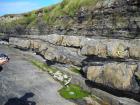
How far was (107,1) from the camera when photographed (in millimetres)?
32938

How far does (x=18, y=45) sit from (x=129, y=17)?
39.9m

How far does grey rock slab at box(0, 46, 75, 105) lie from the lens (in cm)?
2986

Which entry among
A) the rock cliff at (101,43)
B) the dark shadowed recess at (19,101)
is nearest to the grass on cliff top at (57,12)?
the rock cliff at (101,43)

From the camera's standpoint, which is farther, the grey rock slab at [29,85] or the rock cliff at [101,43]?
the grey rock slab at [29,85]

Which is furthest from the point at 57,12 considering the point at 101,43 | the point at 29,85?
the point at 29,85

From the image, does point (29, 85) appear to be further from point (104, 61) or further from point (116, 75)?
point (116, 75)

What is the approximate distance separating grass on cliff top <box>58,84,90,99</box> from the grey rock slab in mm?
714

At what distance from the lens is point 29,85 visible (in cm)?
3425

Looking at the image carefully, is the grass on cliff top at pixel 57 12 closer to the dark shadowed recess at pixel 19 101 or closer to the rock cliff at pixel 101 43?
the rock cliff at pixel 101 43

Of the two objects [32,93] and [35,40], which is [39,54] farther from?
[32,93]

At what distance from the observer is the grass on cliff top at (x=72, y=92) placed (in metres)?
31.1

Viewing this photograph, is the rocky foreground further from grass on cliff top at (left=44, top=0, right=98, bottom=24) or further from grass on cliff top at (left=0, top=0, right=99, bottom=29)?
grass on cliff top at (left=0, top=0, right=99, bottom=29)

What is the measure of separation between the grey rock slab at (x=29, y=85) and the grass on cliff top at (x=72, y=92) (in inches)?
28.1

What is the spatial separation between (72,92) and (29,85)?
567cm
